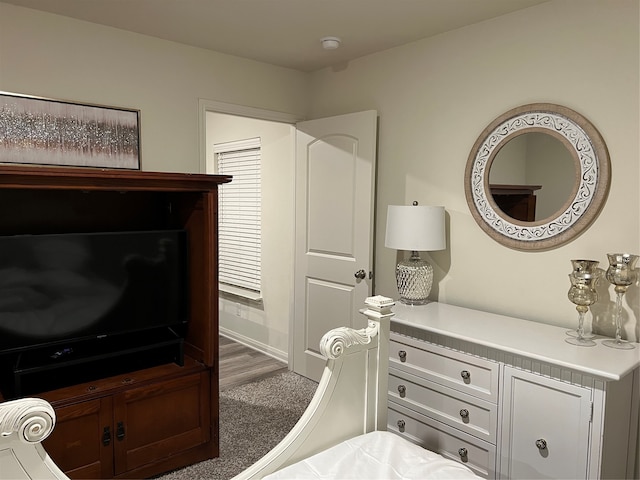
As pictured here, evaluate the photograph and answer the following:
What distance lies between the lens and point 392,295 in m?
3.35

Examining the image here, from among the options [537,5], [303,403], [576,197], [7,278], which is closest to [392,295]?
[303,403]

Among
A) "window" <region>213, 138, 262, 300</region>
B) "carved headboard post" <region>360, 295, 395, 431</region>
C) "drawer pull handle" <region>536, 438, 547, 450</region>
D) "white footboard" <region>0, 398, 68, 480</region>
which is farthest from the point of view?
"window" <region>213, 138, 262, 300</region>

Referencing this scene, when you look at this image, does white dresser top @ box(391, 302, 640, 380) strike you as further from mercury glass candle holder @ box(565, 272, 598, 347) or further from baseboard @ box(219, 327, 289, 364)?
baseboard @ box(219, 327, 289, 364)

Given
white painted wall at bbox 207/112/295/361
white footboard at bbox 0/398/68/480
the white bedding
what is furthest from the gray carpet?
white footboard at bbox 0/398/68/480

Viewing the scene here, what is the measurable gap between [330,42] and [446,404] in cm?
229

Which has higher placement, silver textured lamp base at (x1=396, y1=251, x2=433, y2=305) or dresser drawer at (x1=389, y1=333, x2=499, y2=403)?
silver textured lamp base at (x1=396, y1=251, x2=433, y2=305)

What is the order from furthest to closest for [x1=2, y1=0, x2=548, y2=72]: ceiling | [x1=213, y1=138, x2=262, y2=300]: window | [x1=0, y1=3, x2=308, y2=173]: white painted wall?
[x1=213, y1=138, x2=262, y2=300]: window → [x1=0, y1=3, x2=308, y2=173]: white painted wall → [x1=2, y1=0, x2=548, y2=72]: ceiling

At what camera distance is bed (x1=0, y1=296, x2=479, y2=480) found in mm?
1055

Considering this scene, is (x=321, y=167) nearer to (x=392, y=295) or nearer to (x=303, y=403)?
(x=392, y=295)

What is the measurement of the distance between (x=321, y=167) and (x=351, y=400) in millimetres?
2299

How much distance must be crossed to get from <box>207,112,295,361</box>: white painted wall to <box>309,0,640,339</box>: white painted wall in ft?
2.82

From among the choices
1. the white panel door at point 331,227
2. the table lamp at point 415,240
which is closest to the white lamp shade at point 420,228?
the table lamp at point 415,240

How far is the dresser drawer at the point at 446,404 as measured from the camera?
222 cm

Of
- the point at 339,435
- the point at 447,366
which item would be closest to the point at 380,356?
the point at 339,435
